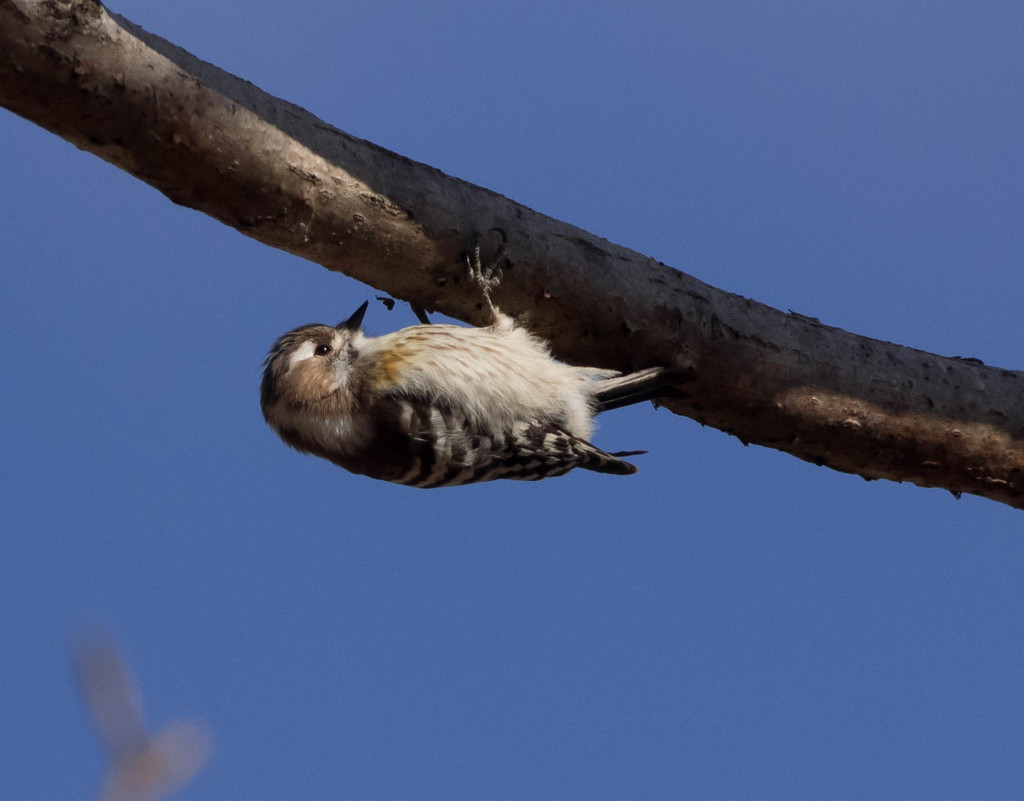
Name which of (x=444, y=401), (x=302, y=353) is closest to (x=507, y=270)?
(x=444, y=401)

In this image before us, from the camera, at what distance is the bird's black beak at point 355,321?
4398mm

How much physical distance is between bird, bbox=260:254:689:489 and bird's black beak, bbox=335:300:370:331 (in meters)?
0.12

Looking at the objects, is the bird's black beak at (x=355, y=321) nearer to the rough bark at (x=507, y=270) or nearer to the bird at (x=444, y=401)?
the bird at (x=444, y=401)

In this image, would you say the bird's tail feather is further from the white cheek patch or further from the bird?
the white cheek patch

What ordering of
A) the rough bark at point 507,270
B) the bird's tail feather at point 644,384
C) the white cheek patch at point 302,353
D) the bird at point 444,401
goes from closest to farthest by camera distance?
the rough bark at point 507,270, the bird's tail feather at point 644,384, the bird at point 444,401, the white cheek patch at point 302,353

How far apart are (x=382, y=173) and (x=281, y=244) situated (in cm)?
41

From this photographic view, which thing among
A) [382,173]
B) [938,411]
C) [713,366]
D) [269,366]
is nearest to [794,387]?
[713,366]

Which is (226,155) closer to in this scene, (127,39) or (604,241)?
(127,39)

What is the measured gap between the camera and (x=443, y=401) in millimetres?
3969

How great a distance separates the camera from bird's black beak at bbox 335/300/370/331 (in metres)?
4.40

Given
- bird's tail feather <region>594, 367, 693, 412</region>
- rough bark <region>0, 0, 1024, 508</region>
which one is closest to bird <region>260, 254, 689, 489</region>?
bird's tail feather <region>594, 367, 693, 412</region>

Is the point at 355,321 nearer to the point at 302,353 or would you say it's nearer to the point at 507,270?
the point at 302,353

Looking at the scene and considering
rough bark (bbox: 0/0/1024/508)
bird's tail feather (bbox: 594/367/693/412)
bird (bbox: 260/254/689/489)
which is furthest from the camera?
bird (bbox: 260/254/689/489)

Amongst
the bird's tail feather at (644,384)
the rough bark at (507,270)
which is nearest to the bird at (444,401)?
the bird's tail feather at (644,384)
